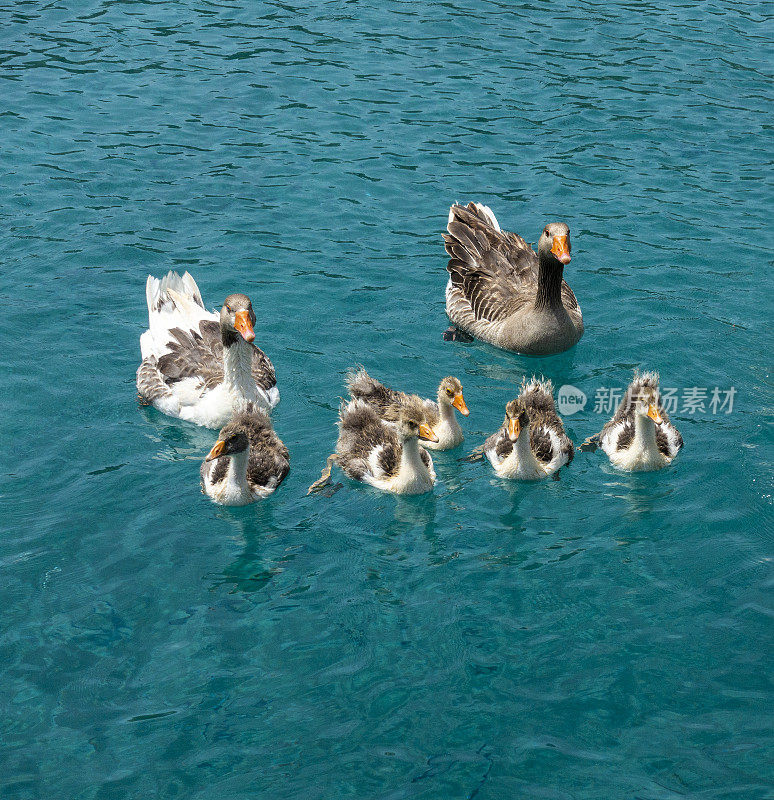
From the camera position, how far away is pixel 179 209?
56.6 feet

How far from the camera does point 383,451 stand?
1180 cm

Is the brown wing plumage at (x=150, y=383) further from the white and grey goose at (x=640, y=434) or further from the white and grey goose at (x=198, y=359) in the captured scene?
the white and grey goose at (x=640, y=434)

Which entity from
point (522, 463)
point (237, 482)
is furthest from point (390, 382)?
point (237, 482)

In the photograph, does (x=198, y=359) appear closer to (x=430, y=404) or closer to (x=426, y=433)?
(x=430, y=404)

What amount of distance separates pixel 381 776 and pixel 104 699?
2496 millimetres

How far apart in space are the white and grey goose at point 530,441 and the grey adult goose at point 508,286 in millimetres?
1757

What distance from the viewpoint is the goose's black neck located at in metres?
14.0

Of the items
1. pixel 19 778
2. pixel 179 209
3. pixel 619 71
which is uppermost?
pixel 619 71

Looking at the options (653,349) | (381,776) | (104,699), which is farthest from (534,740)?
(653,349)

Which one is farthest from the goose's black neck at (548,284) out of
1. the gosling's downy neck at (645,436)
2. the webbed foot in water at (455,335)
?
the gosling's downy neck at (645,436)

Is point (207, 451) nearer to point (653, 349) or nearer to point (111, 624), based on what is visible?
point (111, 624)

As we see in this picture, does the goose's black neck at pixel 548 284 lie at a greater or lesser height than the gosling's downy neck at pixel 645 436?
greater

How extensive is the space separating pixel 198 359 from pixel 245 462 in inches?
109

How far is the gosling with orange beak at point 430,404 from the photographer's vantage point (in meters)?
11.8
